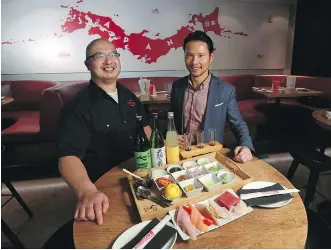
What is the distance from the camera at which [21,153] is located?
348cm

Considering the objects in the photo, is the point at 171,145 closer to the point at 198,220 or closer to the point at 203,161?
the point at 203,161

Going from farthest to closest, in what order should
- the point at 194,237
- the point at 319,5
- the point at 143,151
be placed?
the point at 319,5, the point at 143,151, the point at 194,237

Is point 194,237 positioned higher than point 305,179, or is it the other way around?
point 194,237

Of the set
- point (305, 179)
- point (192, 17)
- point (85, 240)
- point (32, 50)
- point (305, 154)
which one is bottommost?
point (305, 179)

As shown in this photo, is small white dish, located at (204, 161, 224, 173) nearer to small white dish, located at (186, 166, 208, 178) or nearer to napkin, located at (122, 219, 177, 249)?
small white dish, located at (186, 166, 208, 178)

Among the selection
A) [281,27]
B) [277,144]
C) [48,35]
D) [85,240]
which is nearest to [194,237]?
[85,240]

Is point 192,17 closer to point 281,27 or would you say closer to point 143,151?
point 281,27

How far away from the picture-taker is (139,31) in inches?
177

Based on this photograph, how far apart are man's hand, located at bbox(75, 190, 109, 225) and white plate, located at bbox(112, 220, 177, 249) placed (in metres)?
0.13

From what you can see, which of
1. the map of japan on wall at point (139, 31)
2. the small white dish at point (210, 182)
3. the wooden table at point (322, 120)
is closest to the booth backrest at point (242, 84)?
the map of japan on wall at point (139, 31)

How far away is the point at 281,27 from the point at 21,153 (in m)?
5.46

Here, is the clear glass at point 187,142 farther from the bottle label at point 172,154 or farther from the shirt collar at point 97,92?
the shirt collar at point 97,92

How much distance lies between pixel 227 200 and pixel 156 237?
0.33 metres

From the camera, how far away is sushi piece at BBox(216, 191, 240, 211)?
918mm
